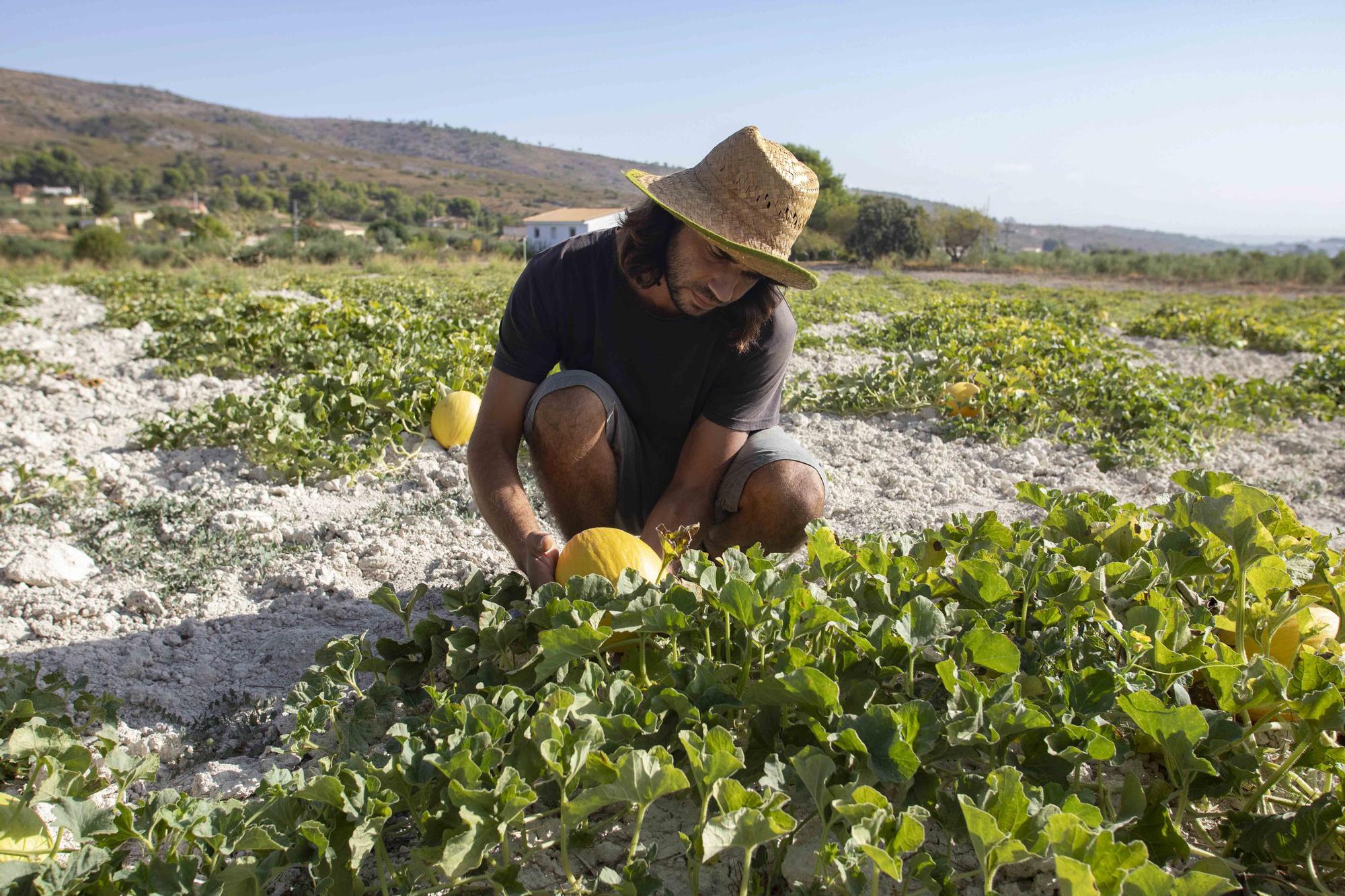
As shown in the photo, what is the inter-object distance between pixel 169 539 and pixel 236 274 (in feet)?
41.5

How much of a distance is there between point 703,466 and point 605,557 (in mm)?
760

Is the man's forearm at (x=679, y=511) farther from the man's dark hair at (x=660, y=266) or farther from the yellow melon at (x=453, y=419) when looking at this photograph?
the yellow melon at (x=453, y=419)

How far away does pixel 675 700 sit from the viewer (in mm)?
1508

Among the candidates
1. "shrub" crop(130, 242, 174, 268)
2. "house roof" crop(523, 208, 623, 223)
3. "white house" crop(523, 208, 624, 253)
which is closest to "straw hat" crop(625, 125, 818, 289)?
"shrub" crop(130, 242, 174, 268)

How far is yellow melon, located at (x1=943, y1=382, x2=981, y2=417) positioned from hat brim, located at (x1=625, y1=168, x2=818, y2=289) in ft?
9.40

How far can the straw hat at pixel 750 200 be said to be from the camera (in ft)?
7.54

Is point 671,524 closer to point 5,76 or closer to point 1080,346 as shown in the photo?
point 1080,346

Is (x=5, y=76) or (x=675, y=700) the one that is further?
(x=5, y=76)

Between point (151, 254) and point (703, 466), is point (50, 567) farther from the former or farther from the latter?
point (151, 254)

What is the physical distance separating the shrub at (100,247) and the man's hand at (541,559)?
21433 mm

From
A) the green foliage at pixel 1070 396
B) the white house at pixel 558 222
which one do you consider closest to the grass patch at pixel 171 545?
the green foliage at pixel 1070 396

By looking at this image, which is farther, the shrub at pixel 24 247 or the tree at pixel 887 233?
the tree at pixel 887 233

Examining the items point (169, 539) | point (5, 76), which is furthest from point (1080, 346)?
point (5, 76)

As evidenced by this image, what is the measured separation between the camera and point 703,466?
2770 mm
